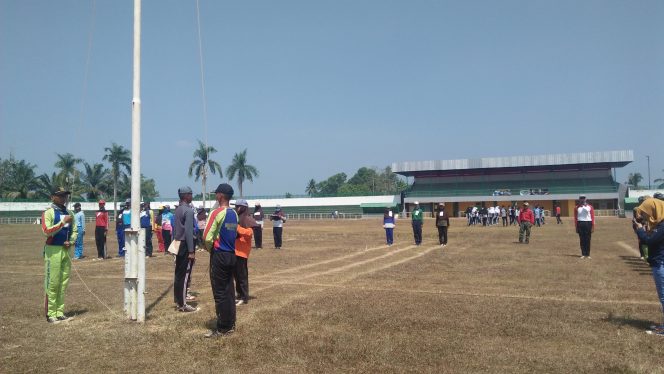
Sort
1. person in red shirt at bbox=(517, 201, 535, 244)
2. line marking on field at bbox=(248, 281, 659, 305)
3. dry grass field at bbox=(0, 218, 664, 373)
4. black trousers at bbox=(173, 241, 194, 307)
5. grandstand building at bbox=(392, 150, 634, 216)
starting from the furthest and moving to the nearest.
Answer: grandstand building at bbox=(392, 150, 634, 216) → person in red shirt at bbox=(517, 201, 535, 244) → line marking on field at bbox=(248, 281, 659, 305) → black trousers at bbox=(173, 241, 194, 307) → dry grass field at bbox=(0, 218, 664, 373)

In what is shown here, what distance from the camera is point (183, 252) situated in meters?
8.41

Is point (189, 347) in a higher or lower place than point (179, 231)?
lower

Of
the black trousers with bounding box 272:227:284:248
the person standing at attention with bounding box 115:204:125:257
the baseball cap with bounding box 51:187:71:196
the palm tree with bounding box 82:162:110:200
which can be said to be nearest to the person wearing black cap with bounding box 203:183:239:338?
the baseball cap with bounding box 51:187:71:196

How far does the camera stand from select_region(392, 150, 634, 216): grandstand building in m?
66.6

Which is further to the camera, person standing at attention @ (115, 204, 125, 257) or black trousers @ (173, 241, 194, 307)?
person standing at attention @ (115, 204, 125, 257)

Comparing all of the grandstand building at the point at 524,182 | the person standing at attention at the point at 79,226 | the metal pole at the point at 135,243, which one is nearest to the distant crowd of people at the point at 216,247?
the metal pole at the point at 135,243

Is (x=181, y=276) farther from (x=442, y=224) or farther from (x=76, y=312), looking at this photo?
(x=442, y=224)

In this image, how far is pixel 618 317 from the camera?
23.7 ft

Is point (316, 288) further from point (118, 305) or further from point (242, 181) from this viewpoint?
point (242, 181)

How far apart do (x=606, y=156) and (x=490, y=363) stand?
73.0m

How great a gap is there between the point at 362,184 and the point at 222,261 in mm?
133237

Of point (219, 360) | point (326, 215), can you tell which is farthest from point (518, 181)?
point (219, 360)

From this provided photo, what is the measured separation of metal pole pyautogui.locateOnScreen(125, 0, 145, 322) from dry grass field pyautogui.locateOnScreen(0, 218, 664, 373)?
29 centimetres

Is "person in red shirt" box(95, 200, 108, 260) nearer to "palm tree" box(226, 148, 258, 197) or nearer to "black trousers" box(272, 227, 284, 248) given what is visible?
"black trousers" box(272, 227, 284, 248)
